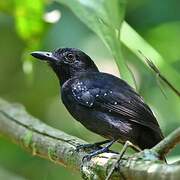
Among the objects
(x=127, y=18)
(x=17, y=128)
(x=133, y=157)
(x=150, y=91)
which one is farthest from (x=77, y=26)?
(x=133, y=157)

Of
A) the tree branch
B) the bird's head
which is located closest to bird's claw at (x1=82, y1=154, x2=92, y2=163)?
the tree branch

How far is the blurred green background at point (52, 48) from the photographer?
421 cm

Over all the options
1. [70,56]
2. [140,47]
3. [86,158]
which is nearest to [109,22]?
[140,47]

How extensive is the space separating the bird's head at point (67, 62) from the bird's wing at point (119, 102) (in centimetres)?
30

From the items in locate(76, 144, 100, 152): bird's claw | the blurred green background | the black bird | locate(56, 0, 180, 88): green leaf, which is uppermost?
locate(56, 0, 180, 88): green leaf

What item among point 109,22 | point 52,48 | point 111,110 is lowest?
point 52,48

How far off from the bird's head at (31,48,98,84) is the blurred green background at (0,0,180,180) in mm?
332

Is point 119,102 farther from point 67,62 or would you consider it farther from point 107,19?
point 107,19

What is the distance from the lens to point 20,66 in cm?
594

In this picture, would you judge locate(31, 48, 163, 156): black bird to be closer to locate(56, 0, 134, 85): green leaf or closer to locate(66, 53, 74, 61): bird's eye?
locate(66, 53, 74, 61): bird's eye

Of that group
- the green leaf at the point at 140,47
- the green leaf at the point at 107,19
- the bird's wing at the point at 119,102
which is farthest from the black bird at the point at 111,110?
the green leaf at the point at 107,19

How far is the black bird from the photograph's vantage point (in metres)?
3.26

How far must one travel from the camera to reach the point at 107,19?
2.64m

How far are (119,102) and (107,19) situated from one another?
2.62ft
